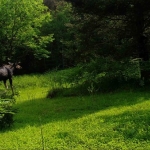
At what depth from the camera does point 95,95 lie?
13.0 m

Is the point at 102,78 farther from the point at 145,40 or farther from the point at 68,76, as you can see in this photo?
the point at 145,40

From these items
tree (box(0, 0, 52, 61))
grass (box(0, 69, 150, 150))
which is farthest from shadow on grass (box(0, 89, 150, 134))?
tree (box(0, 0, 52, 61))

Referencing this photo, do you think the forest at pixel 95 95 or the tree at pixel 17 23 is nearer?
the forest at pixel 95 95

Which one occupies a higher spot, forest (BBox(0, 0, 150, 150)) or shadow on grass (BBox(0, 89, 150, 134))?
forest (BBox(0, 0, 150, 150))

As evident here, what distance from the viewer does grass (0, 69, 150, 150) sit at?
7035 mm

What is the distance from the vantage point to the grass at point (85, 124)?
704 cm

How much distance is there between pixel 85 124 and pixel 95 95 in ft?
14.8

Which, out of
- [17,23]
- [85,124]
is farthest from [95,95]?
[17,23]

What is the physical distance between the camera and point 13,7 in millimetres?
23281

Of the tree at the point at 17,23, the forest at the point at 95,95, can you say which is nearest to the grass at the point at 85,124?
the forest at the point at 95,95

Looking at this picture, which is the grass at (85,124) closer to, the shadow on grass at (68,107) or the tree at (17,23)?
the shadow on grass at (68,107)

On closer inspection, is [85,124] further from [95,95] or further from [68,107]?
[95,95]

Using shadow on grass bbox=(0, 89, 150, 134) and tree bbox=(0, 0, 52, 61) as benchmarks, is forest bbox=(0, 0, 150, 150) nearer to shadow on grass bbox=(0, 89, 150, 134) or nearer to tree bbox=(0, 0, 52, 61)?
shadow on grass bbox=(0, 89, 150, 134)

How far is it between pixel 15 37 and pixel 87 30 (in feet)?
37.2
